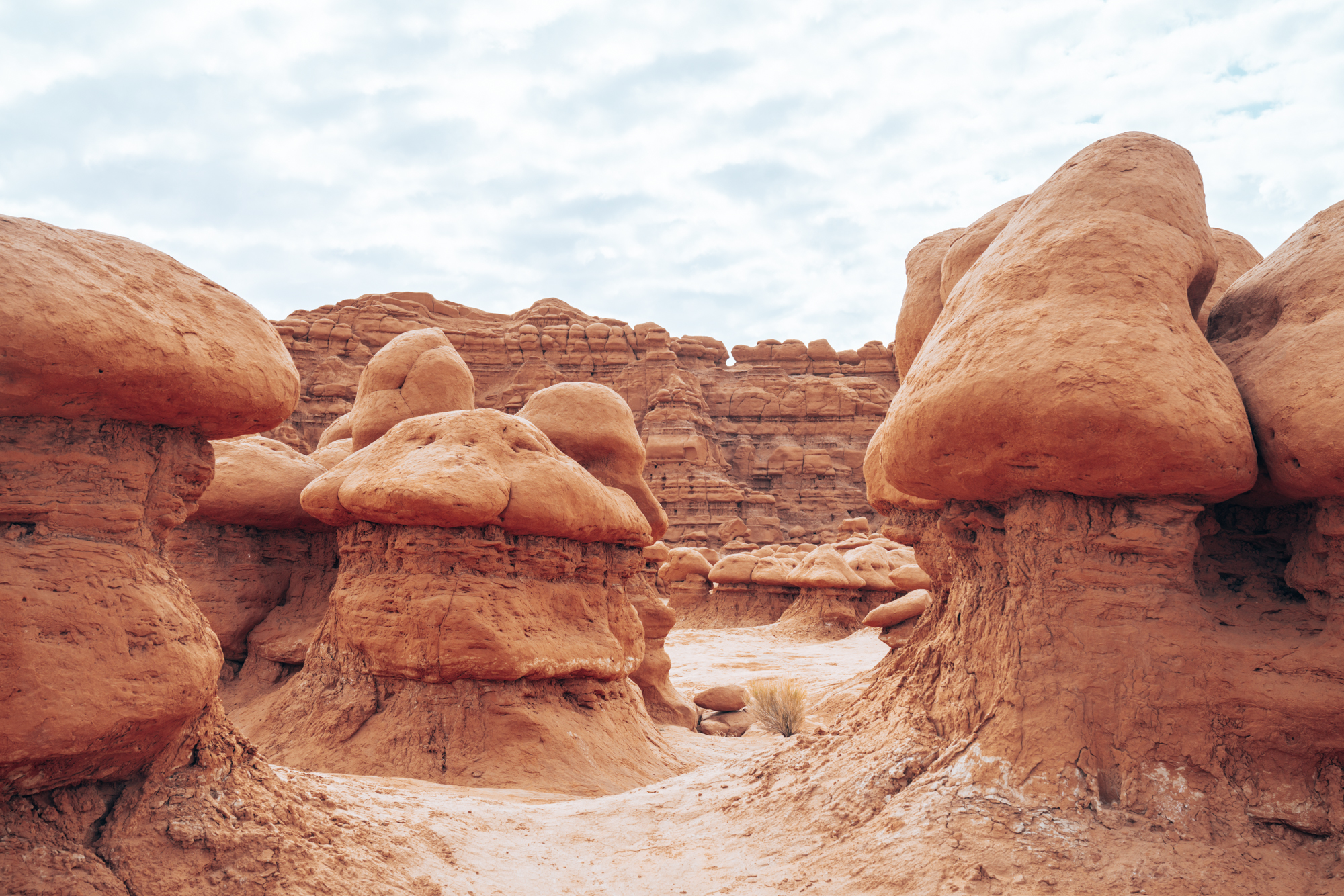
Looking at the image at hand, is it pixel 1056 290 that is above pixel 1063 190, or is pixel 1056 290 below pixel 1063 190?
below

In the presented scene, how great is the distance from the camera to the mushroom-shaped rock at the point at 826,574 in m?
17.2

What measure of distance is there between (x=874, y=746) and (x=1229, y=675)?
5.32ft

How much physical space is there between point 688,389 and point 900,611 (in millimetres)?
30161

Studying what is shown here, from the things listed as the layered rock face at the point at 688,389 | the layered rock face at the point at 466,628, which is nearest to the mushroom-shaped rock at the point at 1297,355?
the layered rock face at the point at 466,628

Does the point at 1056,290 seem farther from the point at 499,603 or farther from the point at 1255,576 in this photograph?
the point at 499,603

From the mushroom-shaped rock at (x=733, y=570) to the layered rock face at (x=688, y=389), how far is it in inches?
639

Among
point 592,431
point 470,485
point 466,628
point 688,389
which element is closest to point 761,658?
point 592,431

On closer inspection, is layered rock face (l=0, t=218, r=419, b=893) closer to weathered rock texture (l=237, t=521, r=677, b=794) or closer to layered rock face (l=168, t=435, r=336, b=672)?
weathered rock texture (l=237, t=521, r=677, b=794)

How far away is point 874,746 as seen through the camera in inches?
162

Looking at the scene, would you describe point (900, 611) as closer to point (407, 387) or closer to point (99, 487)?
point (407, 387)

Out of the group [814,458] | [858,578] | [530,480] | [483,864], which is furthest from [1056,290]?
[814,458]

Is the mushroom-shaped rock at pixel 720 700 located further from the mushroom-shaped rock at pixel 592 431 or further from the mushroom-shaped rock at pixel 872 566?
the mushroom-shaped rock at pixel 872 566

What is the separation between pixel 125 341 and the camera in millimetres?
2771

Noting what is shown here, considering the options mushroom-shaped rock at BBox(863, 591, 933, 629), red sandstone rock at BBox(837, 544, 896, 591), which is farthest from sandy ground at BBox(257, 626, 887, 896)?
red sandstone rock at BBox(837, 544, 896, 591)
